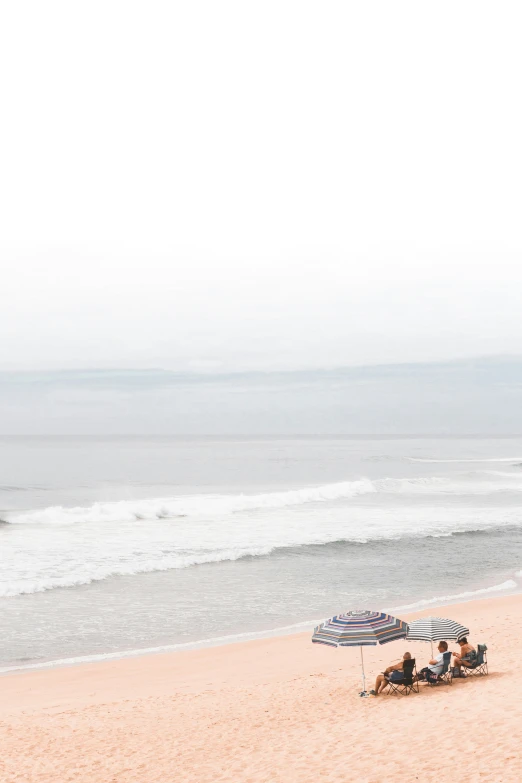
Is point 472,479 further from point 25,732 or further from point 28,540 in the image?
point 25,732

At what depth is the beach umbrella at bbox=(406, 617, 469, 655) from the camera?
12438 millimetres

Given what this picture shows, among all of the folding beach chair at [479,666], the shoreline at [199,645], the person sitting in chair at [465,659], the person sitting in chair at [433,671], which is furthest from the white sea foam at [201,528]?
the folding beach chair at [479,666]

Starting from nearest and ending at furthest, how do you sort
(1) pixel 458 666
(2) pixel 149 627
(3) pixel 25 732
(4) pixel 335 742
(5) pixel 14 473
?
(4) pixel 335 742 < (3) pixel 25 732 < (1) pixel 458 666 < (2) pixel 149 627 < (5) pixel 14 473

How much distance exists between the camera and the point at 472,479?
217 ft

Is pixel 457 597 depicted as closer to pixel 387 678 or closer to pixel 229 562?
pixel 229 562

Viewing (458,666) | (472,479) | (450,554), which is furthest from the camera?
(472,479)

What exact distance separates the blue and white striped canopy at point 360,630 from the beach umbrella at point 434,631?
1.04 feet

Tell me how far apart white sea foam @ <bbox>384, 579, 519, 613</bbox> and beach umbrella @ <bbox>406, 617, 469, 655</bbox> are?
22.8 ft

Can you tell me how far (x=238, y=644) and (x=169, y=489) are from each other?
45709mm

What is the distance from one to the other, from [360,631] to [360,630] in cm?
3

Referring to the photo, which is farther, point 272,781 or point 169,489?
point 169,489

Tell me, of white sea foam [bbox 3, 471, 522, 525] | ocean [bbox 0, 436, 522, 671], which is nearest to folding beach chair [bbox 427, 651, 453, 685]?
ocean [bbox 0, 436, 522, 671]

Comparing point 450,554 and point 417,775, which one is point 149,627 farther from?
point 450,554

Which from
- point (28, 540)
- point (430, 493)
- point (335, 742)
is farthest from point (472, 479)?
point (335, 742)
